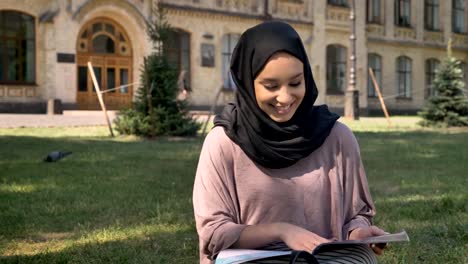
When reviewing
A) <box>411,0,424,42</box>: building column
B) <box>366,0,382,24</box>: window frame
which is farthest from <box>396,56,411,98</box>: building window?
<box>366,0,382,24</box>: window frame

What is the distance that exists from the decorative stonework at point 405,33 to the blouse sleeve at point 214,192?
34.2m

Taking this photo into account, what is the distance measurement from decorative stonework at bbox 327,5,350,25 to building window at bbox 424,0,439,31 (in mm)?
7184

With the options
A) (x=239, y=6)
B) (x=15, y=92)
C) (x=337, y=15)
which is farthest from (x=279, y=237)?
(x=337, y=15)

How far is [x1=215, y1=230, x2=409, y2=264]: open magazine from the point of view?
2033 millimetres

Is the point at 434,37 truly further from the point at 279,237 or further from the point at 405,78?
the point at 279,237

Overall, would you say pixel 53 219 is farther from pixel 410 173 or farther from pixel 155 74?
pixel 155 74

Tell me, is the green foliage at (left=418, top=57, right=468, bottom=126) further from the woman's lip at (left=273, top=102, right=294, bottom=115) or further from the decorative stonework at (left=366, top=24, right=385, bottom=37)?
the woman's lip at (left=273, top=102, right=294, bottom=115)

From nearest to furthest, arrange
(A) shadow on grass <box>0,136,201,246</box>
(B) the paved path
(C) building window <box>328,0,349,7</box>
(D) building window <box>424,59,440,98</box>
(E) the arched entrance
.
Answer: (A) shadow on grass <box>0,136,201,246</box>, (B) the paved path, (E) the arched entrance, (C) building window <box>328,0,349,7</box>, (D) building window <box>424,59,440,98</box>

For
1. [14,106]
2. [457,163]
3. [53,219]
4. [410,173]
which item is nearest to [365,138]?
[457,163]

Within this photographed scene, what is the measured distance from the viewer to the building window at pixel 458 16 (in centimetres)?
3881

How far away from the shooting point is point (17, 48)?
23.2 metres

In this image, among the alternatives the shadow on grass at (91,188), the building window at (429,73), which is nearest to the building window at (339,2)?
the building window at (429,73)

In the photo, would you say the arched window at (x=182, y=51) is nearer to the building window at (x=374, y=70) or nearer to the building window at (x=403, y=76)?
the building window at (x=374, y=70)

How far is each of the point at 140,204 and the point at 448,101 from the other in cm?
1531
